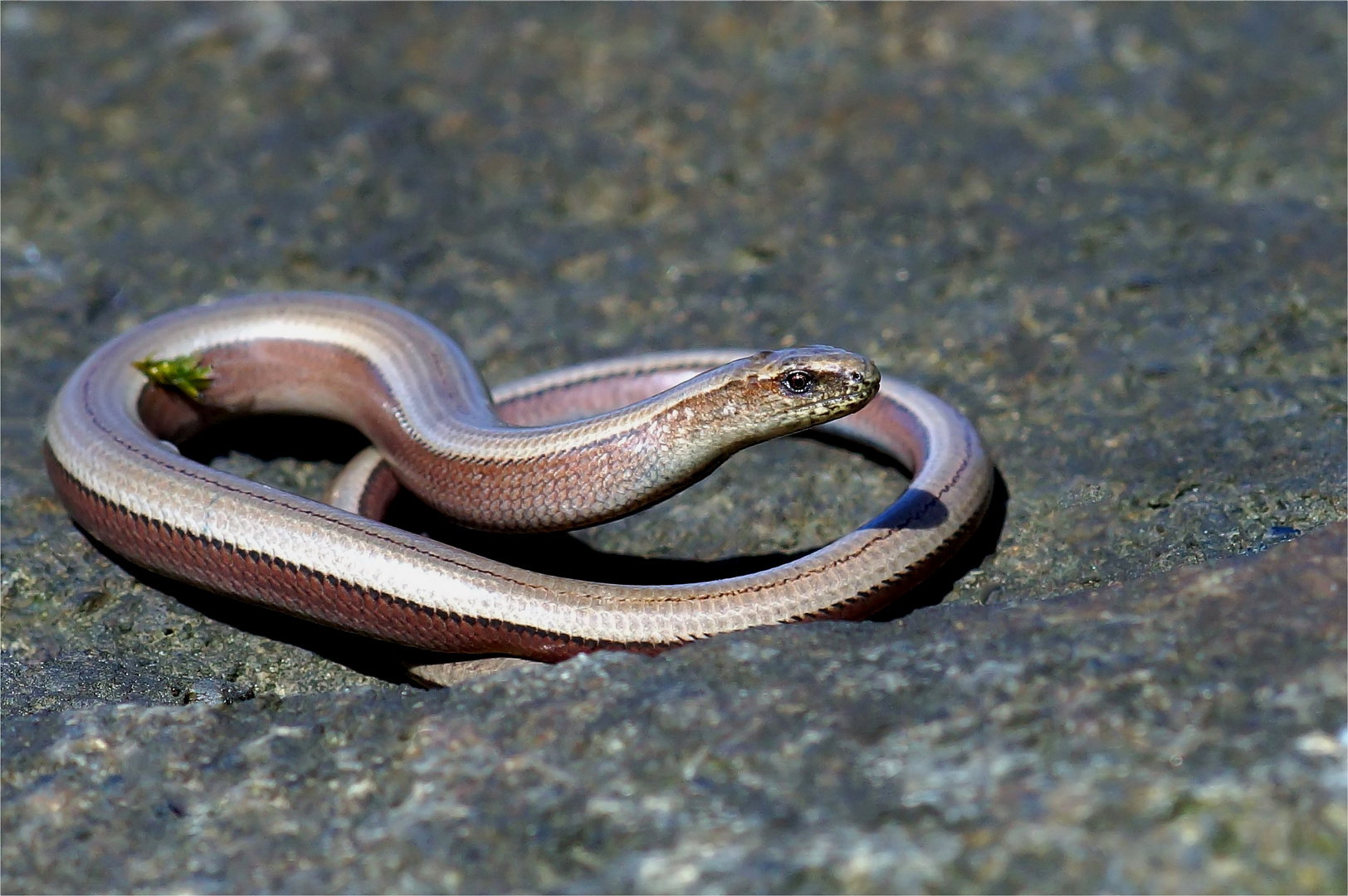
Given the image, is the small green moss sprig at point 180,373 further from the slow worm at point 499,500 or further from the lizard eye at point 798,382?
the lizard eye at point 798,382

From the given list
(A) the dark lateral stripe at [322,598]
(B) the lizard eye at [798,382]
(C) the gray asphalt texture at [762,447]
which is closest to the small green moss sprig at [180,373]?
(C) the gray asphalt texture at [762,447]

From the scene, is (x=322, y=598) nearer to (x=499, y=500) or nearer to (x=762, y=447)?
(x=499, y=500)

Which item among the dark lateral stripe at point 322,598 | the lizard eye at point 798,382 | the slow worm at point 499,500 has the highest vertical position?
the lizard eye at point 798,382

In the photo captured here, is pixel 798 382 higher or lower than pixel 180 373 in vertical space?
higher

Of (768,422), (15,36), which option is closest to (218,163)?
(15,36)

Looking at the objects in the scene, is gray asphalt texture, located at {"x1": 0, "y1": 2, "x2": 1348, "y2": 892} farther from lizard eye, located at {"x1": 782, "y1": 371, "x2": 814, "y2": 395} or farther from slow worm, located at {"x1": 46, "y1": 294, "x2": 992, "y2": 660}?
lizard eye, located at {"x1": 782, "y1": 371, "x2": 814, "y2": 395}

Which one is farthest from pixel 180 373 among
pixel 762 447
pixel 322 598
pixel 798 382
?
pixel 798 382
